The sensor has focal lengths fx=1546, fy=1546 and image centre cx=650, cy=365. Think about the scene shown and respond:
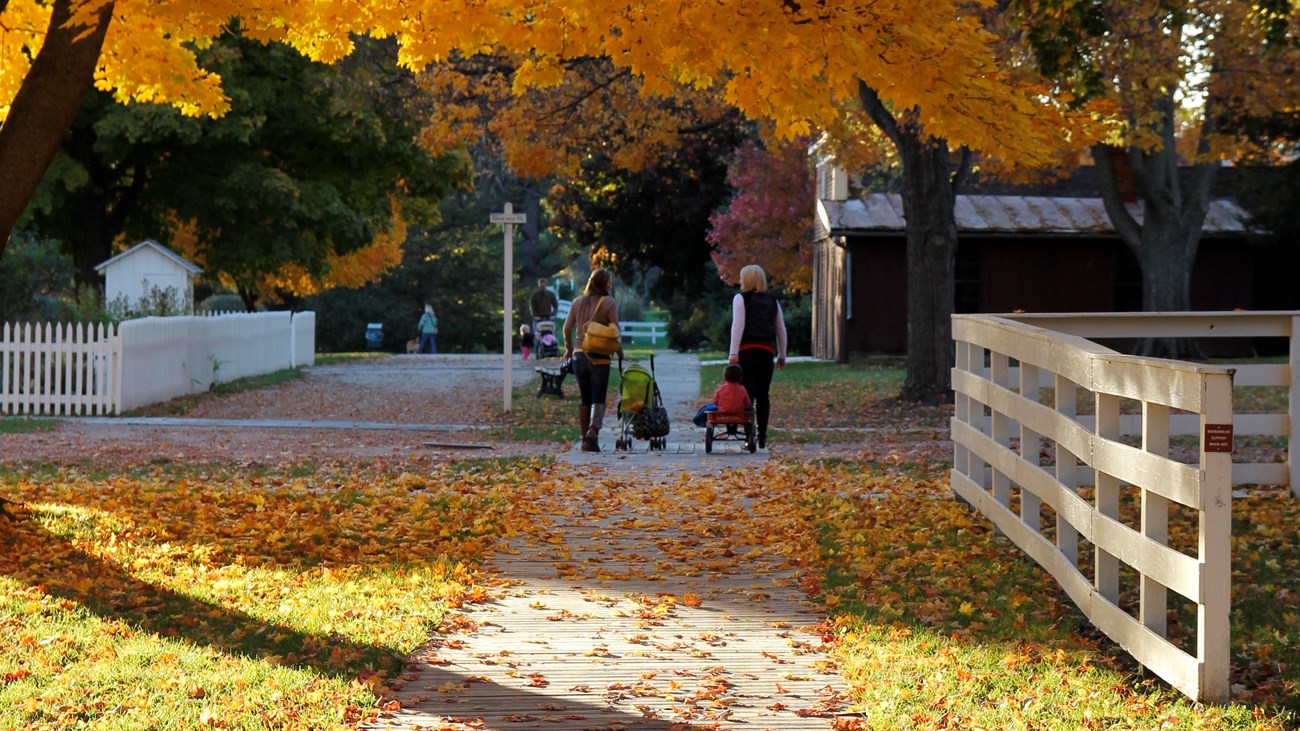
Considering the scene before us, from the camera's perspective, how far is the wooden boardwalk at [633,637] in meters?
5.64

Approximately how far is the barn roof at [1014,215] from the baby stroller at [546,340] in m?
6.77

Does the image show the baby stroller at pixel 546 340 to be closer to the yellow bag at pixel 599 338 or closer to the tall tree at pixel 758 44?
the yellow bag at pixel 599 338

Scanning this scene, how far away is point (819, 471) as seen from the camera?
44.1ft

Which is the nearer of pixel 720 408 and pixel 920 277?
pixel 720 408

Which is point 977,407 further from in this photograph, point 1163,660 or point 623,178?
point 623,178

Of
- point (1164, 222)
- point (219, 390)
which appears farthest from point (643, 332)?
point (219, 390)

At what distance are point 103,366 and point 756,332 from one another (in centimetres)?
1047

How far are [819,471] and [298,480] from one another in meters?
4.44

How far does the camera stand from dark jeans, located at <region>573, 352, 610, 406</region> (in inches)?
577

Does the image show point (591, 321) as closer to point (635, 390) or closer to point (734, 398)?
point (635, 390)

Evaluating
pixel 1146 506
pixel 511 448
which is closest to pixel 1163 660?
pixel 1146 506

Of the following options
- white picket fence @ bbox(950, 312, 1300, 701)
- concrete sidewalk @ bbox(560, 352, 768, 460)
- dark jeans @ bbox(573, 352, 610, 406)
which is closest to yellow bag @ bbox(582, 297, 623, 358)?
dark jeans @ bbox(573, 352, 610, 406)

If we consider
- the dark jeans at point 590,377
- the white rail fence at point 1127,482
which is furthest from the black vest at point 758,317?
the white rail fence at point 1127,482

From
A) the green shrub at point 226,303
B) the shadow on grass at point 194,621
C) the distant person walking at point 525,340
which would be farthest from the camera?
the green shrub at point 226,303
